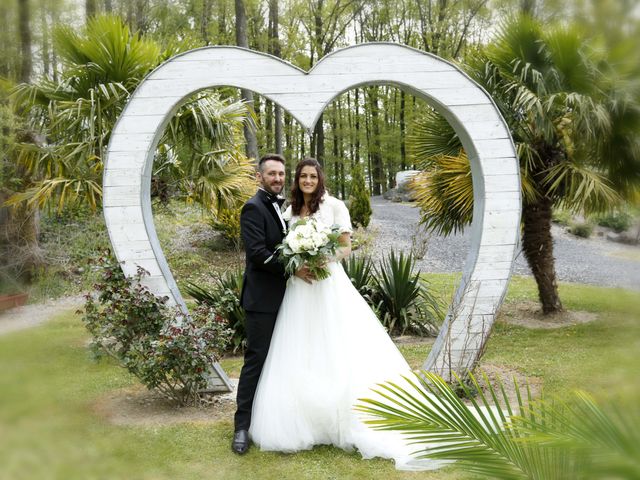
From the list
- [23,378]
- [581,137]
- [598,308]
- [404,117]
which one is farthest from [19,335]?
[404,117]

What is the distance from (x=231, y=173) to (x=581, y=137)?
18.1ft

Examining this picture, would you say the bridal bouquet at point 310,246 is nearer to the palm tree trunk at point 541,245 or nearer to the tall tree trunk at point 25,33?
the palm tree trunk at point 541,245

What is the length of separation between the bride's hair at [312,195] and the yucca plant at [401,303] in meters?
3.63

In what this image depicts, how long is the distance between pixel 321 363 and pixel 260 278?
75 cm

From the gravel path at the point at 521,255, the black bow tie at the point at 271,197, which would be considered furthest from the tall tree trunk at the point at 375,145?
the black bow tie at the point at 271,197

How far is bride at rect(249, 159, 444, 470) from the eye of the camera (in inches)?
153

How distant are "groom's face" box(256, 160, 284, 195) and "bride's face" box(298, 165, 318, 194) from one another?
15 cm

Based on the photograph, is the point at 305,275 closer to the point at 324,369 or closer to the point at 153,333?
the point at 324,369

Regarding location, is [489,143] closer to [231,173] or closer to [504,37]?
[504,37]

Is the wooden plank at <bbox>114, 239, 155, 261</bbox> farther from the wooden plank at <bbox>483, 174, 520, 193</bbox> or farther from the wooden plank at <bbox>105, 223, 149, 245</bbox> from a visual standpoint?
the wooden plank at <bbox>483, 174, 520, 193</bbox>

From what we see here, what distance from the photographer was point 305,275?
411 cm

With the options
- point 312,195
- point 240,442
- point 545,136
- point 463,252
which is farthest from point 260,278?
point 463,252

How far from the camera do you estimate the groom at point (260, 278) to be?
4074 millimetres

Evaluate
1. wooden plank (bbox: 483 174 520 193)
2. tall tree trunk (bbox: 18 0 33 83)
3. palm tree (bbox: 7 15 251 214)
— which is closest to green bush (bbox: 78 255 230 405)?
wooden plank (bbox: 483 174 520 193)
